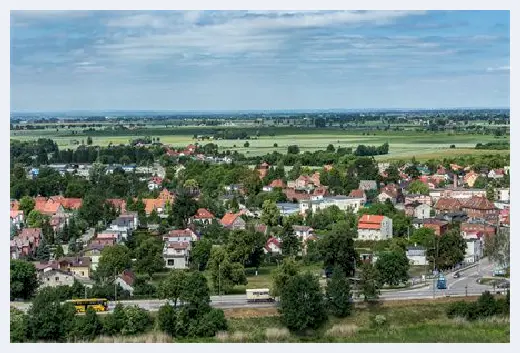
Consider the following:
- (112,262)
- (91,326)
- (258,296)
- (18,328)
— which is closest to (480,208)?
(258,296)

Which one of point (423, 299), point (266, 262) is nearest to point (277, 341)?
point (423, 299)

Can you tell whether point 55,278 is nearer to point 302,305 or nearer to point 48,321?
point 48,321

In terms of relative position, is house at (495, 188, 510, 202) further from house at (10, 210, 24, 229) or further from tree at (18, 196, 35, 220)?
house at (10, 210, 24, 229)

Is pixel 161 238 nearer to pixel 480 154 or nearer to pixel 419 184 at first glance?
pixel 419 184

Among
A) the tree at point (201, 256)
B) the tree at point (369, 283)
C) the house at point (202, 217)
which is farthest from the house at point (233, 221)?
the tree at point (369, 283)

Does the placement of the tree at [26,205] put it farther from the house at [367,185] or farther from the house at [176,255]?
the house at [367,185]
